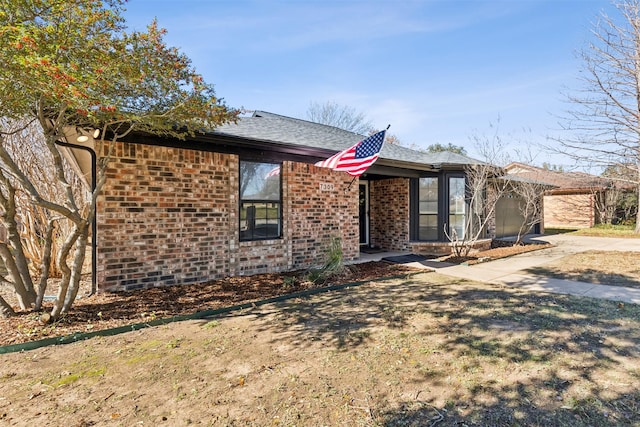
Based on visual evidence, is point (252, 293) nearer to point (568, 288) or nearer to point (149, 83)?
point (149, 83)

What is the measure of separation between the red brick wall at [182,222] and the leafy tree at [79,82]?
0.93 meters

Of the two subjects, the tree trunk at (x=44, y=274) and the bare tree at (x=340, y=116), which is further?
the bare tree at (x=340, y=116)

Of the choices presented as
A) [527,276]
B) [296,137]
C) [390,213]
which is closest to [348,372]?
[527,276]

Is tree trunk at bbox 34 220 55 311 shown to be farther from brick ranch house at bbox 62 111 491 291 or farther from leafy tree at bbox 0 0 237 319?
brick ranch house at bbox 62 111 491 291

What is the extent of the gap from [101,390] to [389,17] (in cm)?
862

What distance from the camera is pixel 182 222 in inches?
234

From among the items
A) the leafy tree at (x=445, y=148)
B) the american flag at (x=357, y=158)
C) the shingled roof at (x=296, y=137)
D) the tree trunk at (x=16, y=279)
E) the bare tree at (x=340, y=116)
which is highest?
the bare tree at (x=340, y=116)

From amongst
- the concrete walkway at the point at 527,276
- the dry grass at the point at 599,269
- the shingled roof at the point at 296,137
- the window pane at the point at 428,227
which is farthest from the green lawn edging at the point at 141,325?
the window pane at the point at 428,227

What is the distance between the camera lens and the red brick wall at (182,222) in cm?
532

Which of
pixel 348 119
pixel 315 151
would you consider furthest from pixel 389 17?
pixel 348 119

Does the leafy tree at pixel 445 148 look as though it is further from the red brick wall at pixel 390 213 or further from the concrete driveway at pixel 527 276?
the concrete driveway at pixel 527 276

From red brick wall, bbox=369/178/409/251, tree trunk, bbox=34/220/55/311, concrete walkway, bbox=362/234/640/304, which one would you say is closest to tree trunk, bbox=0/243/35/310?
tree trunk, bbox=34/220/55/311

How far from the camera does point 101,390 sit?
261cm

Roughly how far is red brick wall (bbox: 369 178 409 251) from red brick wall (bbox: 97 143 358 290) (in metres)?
4.09
